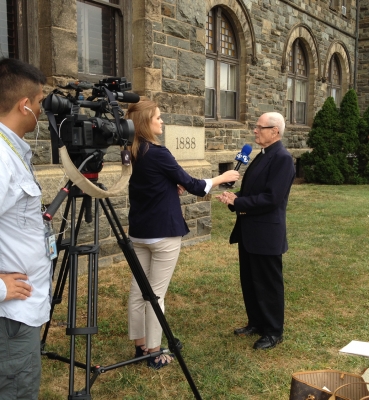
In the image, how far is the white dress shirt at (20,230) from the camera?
194 centimetres

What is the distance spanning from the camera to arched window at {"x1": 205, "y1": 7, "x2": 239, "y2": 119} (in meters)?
12.6

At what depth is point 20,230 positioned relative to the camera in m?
2.02

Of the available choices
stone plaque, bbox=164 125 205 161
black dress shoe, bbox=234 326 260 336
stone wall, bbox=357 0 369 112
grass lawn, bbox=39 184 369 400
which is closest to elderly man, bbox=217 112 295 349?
black dress shoe, bbox=234 326 260 336

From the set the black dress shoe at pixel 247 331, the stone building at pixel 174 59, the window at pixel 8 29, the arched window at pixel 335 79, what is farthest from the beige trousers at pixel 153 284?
the arched window at pixel 335 79

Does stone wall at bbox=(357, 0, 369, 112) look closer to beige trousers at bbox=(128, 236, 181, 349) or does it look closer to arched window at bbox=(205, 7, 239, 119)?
arched window at bbox=(205, 7, 239, 119)

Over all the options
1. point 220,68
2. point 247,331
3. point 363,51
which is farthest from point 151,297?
point 363,51

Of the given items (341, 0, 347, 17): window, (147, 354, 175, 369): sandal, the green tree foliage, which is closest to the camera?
(147, 354, 175, 369): sandal

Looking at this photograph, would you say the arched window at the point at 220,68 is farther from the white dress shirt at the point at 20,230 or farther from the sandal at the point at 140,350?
the white dress shirt at the point at 20,230

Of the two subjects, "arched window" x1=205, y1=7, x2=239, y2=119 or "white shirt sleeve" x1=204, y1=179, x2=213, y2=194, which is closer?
"white shirt sleeve" x1=204, y1=179, x2=213, y2=194

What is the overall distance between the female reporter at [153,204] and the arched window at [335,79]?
17096 millimetres

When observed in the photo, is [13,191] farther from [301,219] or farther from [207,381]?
[301,219]

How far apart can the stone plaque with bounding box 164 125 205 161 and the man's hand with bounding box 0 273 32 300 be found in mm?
4979

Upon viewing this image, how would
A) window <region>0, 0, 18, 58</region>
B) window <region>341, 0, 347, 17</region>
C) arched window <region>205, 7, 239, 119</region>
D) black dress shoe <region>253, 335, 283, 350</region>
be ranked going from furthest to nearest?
window <region>341, 0, 347, 17</region> → arched window <region>205, 7, 239, 119</region> → window <region>0, 0, 18, 58</region> → black dress shoe <region>253, 335, 283, 350</region>

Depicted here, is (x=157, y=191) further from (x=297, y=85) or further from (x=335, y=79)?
(x=335, y=79)
